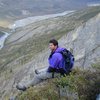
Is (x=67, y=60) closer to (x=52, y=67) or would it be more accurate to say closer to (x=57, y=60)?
(x=57, y=60)

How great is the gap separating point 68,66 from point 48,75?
1.11 metres

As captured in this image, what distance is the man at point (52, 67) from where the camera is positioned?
790 inches

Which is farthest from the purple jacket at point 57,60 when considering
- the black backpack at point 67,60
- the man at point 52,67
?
the black backpack at point 67,60

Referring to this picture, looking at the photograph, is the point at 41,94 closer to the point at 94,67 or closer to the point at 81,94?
the point at 81,94

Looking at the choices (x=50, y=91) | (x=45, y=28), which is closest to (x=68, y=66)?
(x=50, y=91)

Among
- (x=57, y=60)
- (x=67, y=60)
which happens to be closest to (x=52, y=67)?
(x=57, y=60)

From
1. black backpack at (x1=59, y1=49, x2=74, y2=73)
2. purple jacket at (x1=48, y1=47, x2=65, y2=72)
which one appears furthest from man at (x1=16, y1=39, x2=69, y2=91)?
black backpack at (x1=59, y1=49, x2=74, y2=73)

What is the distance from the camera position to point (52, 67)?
20.4m

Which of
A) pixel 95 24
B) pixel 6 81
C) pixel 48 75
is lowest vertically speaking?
pixel 6 81

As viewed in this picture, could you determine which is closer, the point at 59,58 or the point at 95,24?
the point at 59,58

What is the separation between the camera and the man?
2006cm

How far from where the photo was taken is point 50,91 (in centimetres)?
1895

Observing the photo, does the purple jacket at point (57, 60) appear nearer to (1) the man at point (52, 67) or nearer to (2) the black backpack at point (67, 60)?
(1) the man at point (52, 67)

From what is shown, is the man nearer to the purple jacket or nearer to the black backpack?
the purple jacket
